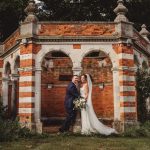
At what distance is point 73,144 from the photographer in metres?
12.7

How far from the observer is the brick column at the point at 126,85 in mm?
16906

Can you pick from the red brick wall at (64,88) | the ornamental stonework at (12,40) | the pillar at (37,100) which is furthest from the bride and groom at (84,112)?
the red brick wall at (64,88)

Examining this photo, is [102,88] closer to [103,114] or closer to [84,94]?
[103,114]

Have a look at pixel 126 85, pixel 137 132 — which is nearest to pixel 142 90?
pixel 126 85

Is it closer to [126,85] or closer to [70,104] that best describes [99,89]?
[126,85]

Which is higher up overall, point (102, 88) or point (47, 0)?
point (47, 0)

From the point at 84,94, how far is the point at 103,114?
5465 mm

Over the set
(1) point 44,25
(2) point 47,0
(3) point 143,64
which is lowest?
(3) point 143,64

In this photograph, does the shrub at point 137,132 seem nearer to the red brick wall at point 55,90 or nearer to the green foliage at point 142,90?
the green foliage at point 142,90

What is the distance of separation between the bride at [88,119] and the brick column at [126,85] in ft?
4.15

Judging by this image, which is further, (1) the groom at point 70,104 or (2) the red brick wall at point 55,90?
(2) the red brick wall at point 55,90

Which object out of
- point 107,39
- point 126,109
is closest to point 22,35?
point 107,39

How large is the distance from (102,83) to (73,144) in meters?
9.32

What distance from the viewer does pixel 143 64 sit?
21.3 metres
